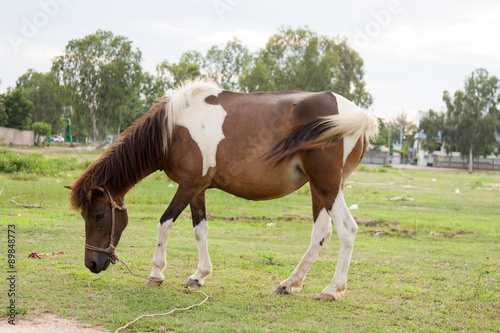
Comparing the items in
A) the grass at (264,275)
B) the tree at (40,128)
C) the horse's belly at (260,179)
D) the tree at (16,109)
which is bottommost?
the grass at (264,275)

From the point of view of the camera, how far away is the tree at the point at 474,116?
61.2 m

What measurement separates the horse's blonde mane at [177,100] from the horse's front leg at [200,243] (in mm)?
831

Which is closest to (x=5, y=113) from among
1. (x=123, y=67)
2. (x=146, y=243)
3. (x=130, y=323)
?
(x=123, y=67)

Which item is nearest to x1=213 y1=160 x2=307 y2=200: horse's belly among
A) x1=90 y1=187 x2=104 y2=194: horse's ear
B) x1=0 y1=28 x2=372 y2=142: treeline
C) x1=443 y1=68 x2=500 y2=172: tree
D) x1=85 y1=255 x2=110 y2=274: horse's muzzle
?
x1=90 y1=187 x2=104 y2=194: horse's ear

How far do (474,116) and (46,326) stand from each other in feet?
216

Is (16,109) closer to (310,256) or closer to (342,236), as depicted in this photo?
(310,256)

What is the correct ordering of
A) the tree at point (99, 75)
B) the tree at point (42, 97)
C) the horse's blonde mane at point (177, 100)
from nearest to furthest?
the horse's blonde mane at point (177, 100) → the tree at point (99, 75) → the tree at point (42, 97)

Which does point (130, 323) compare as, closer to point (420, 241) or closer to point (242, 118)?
point (242, 118)

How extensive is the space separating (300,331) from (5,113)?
57297 mm

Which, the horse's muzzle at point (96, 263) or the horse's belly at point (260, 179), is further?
the horse's belly at point (260, 179)

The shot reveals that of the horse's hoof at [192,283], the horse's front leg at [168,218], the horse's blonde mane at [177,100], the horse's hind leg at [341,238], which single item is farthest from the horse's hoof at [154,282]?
the horse's hind leg at [341,238]

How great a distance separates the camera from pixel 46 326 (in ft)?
13.7

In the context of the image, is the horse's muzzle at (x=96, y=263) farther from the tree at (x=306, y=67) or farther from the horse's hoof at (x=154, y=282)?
the tree at (x=306, y=67)

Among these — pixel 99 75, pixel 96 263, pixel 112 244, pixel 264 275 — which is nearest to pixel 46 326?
pixel 96 263
